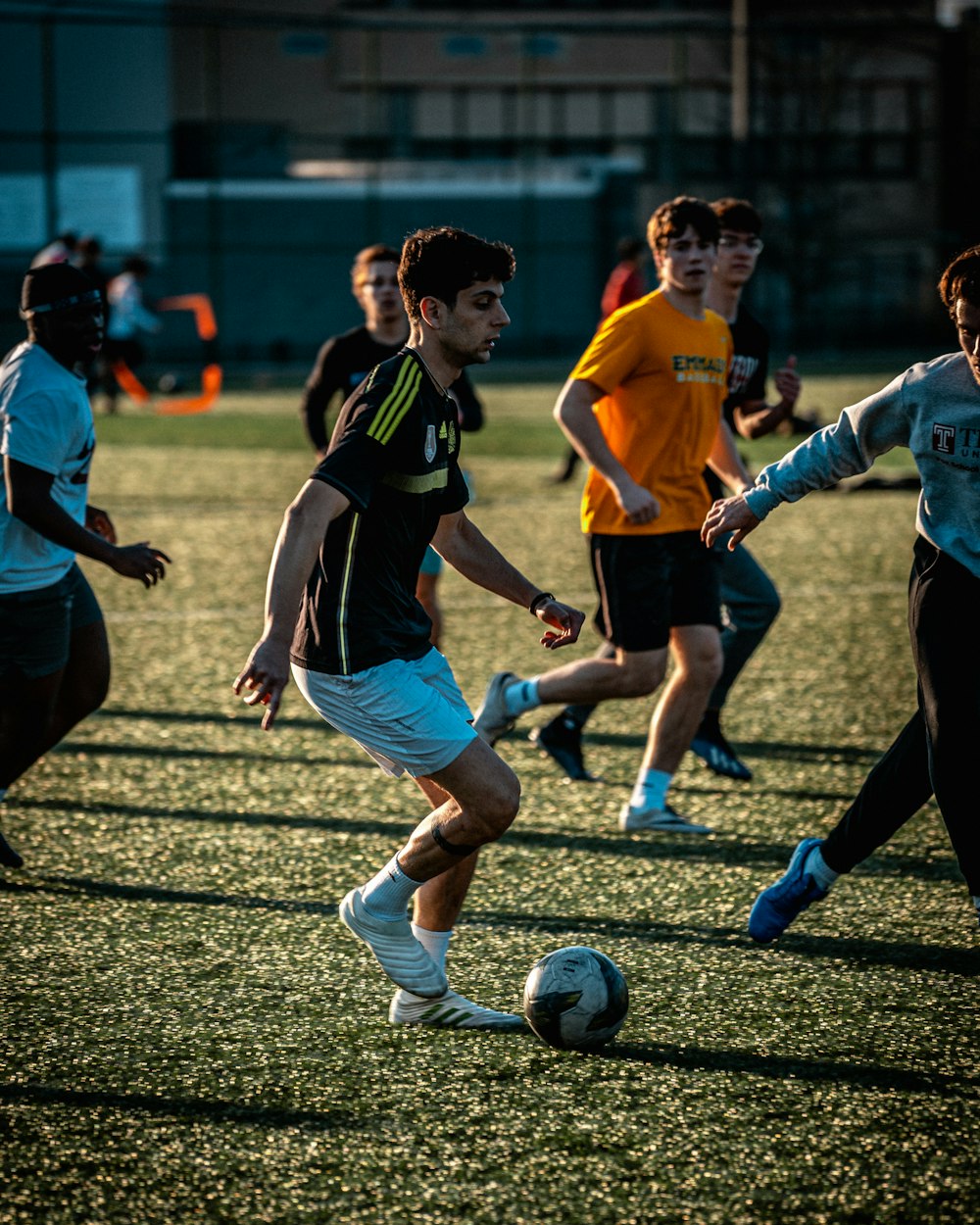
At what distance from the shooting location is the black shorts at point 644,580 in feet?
19.5

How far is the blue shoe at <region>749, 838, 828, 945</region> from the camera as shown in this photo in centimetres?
471

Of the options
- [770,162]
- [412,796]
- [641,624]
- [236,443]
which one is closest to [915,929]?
[641,624]

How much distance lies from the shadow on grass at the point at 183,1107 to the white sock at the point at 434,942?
2.04 feet

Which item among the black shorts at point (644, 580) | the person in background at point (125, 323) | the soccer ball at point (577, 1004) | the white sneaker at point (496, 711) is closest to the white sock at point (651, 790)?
the black shorts at point (644, 580)

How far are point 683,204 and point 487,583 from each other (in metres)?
2.13

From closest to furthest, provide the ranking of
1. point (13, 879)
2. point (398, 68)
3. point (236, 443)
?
point (13, 879) → point (236, 443) → point (398, 68)

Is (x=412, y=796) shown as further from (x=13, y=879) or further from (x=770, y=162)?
(x=770, y=162)

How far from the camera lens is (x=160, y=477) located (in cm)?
1747

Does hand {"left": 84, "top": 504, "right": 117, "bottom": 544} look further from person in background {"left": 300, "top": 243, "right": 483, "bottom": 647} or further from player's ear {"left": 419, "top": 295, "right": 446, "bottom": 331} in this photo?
player's ear {"left": 419, "top": 295, "right": 446, "bottom": 331}

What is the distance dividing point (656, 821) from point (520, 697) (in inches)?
30.0

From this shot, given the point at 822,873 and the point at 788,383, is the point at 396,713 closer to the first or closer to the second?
the point at 822,873

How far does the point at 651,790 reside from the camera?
19.9 ft

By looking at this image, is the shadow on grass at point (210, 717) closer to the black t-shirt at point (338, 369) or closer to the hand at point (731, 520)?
the black t-shirt at point (338, 369)

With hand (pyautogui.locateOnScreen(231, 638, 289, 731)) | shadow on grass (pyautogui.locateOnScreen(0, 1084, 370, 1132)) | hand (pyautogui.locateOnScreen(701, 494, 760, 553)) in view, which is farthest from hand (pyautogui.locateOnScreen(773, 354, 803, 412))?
shadow on grass (pyautogui.locateOnScreen(0, 1084, 370, 1132))
